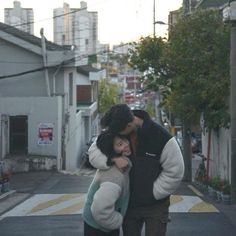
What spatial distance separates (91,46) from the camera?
342ft

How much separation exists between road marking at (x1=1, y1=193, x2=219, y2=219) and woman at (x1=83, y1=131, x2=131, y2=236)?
772 centimetres

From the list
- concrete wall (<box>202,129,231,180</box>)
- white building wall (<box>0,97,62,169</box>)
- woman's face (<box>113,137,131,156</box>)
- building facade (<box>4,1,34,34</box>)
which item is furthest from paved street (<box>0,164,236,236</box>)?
building facade (<box>4,1,34,34</box>)

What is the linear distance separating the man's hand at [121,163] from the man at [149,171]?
145mm

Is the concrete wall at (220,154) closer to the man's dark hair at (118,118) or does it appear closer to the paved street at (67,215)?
the paved street at (67,215)

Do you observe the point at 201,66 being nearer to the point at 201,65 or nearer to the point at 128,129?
the point at 201,65

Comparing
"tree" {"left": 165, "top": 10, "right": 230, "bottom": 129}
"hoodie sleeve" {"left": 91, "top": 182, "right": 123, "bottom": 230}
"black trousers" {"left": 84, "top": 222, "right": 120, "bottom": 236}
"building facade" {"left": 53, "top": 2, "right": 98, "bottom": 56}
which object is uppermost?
"building facade" {"left": 53, "top": 2, "right": 98, "bottom": 56}

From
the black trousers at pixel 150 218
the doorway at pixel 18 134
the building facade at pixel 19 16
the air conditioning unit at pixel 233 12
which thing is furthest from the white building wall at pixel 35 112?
the black trousers at pixel 150 218

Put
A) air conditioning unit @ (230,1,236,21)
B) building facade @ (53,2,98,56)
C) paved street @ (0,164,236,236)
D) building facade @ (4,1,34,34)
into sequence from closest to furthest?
1. paved street @ (0,164,236,236)
2. air conditioning unit @ (230,1,236,21)
3. building facade @ (4,1,34,34)
4. building facade @ (53,2,98,56)

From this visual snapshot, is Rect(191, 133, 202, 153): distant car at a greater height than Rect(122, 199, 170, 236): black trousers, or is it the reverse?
Rect(122, 199, 170, 236): black trousers

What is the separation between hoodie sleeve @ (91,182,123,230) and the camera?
14.5ft

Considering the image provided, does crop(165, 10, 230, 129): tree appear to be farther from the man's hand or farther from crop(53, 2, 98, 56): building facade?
crop(53, 2, 98, 56): building facade

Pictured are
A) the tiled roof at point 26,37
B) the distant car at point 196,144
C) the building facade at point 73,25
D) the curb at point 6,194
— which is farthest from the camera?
the building facade at point 73,25

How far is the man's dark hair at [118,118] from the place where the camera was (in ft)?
14.9

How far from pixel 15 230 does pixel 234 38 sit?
20.6 feet
